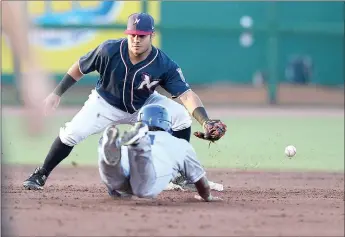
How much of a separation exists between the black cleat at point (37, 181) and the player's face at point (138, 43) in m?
1.31

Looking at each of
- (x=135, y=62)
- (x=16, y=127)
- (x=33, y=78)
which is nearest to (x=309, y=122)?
(x=16, y=127)

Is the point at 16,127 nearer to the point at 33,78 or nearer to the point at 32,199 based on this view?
the point at 32,199

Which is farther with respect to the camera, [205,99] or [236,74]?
[236,74]

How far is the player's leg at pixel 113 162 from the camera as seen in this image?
15.8 feet

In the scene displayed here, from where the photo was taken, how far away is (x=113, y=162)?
492cm

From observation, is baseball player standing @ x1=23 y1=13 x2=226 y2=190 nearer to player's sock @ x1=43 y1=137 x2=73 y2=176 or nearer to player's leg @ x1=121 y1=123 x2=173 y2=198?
player's sock @ x1=43 y1=137 x2=73 y2=176

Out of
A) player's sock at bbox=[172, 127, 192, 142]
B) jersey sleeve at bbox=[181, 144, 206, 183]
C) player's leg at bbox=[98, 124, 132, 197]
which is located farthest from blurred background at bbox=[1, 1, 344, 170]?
player's leg at bbox=[98, 124, 132, 197]

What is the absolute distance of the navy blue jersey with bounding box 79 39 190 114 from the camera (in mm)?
6168

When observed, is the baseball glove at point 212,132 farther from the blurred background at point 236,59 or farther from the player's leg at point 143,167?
the blurred background at point 236,59

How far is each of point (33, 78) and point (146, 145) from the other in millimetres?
2729

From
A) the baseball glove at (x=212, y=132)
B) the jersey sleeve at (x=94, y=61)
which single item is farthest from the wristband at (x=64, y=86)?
the baseball glove at (x=212, y=132)

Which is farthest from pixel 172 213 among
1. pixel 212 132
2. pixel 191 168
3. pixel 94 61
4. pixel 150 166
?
pixel 94 61

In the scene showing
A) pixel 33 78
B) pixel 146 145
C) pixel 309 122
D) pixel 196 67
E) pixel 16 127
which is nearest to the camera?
pixel 33 78

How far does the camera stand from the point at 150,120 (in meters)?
5.33
